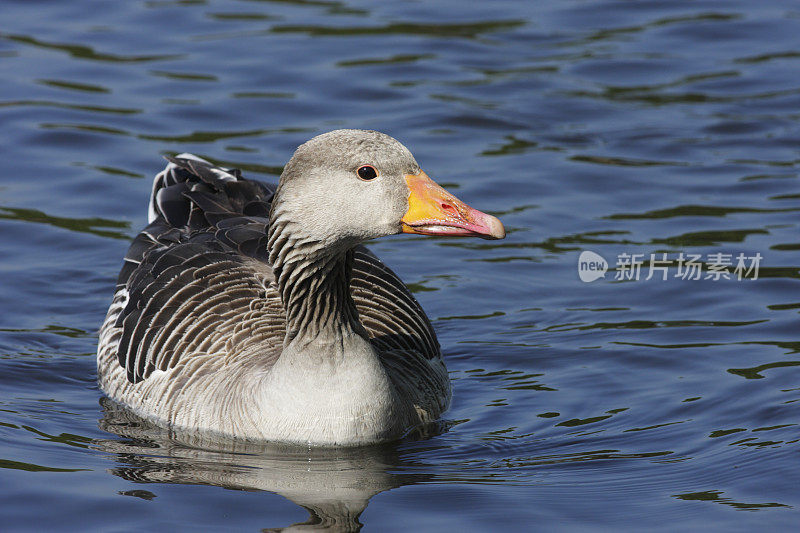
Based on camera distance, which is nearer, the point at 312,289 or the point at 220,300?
the point at 312,289

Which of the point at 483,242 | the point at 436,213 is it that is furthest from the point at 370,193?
the point at 483,242

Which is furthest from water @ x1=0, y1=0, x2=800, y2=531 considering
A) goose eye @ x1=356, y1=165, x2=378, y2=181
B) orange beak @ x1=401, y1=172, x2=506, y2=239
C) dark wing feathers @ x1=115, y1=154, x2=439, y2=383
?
goose eye @ x1=356, y1=165, x2=378, y2=181

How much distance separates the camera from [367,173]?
28.3ft

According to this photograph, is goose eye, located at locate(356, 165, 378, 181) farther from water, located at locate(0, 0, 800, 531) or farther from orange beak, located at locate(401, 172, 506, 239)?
water, located at locate(0, 0, 800, 531)

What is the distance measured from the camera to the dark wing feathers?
10148 mm

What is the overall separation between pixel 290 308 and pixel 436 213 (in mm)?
1436

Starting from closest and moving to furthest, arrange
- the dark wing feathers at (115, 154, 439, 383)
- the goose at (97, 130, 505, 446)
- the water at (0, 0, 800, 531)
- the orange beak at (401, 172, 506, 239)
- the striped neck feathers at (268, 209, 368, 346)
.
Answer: the orange beak at (401, 172, 506, 239) < the goose at (97, 130, 505, 446) < the water at (0, 0, 800, 531) < the striped neck feathers at (268, 209, 368, 346) < the dark wing feathers at (115, 154, 439, 383)

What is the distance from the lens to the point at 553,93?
17.2 metres

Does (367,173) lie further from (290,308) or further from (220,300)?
(220,300)

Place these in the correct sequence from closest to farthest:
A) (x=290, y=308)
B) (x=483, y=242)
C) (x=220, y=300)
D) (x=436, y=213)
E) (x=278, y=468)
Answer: (x=436, y=213) → (x=278, y=468) → (x=290, y=308) → (x=220, y=300) → (x=483, y=242)

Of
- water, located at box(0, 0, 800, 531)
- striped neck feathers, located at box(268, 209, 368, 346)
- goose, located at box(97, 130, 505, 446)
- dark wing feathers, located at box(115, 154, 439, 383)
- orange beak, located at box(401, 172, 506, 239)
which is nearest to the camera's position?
orange beak, located at box(401, 172, 506, 239)

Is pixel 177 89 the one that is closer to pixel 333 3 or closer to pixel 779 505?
pixel 333 3

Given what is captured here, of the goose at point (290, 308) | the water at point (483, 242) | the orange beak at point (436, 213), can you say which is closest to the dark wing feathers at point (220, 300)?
the goose at point (290, 308)

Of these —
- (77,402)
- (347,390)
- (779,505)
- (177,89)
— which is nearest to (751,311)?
(779,505)
